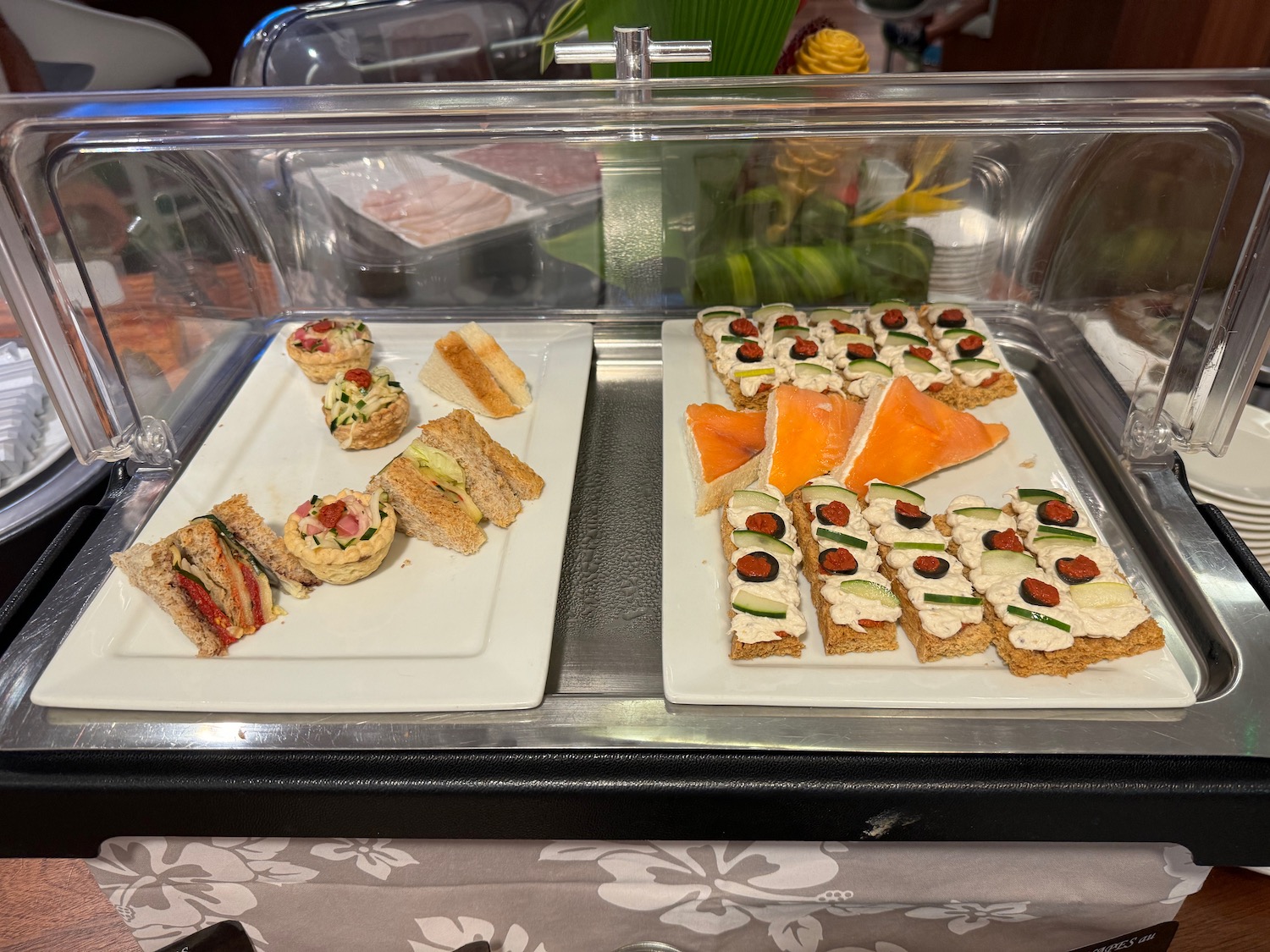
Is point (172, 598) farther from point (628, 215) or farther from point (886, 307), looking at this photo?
point (886, 307)

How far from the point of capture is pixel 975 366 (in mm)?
1528

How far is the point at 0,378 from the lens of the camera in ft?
5.49

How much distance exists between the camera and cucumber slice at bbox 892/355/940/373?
1.54m

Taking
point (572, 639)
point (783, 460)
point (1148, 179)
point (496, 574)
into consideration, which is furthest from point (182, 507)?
point (1148, 179)

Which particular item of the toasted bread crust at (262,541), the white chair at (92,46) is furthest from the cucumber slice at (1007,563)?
the white chair at (92,46)

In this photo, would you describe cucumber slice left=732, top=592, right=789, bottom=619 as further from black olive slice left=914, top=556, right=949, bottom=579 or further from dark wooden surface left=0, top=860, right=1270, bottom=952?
dark wooden surface left=0, top=860, right=1270, bottom=952

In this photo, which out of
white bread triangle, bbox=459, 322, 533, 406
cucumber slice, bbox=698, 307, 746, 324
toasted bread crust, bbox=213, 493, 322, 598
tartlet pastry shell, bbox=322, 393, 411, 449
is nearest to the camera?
toasted bread crust, bbox=213, 493, 322, 598

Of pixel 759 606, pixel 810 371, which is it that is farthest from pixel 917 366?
pixel 759 606

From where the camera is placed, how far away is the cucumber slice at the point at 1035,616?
1.08m

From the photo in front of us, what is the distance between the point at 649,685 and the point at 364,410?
70cm

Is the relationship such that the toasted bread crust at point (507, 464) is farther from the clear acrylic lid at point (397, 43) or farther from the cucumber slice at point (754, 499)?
the clear acrylic lid at point (397, 43)

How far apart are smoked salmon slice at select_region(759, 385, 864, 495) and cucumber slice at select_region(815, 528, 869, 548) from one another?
0.48 ft

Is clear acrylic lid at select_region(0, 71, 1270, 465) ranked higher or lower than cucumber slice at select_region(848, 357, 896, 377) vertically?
higher

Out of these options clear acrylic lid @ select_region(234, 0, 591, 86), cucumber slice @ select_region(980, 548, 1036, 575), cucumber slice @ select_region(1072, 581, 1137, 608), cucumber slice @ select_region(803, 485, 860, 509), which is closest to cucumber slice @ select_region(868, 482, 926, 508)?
cucumber slice @ select_region(803, 485, 860, 509)
